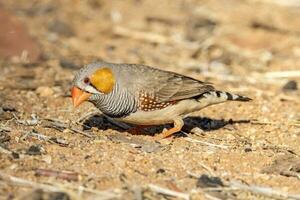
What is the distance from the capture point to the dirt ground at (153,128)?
5539 millimetres

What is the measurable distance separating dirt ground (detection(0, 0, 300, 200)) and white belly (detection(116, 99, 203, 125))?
205 millimetres

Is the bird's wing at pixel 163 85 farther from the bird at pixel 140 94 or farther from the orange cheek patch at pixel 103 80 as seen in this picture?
the orange cheek patch at pixel 103 80

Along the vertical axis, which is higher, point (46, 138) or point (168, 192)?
point (46, 138)

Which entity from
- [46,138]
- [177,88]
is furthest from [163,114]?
[46,138]

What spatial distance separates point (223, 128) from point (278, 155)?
1.09m

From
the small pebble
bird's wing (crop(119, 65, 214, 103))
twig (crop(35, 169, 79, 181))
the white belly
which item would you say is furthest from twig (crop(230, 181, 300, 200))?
the small pebble

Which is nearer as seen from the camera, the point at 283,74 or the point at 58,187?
the point at 58,187

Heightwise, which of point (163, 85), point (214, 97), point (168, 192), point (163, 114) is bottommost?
point (168, 192)

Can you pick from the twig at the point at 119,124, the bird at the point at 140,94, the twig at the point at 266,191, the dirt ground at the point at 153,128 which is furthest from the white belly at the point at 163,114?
the twig at the point at 266,191

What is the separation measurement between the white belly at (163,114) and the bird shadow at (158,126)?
33 centimetres

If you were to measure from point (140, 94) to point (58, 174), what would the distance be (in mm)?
1557

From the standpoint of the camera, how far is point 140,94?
21.9ft

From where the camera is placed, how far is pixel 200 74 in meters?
9.87

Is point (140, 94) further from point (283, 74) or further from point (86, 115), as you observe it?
point (283, 74)
